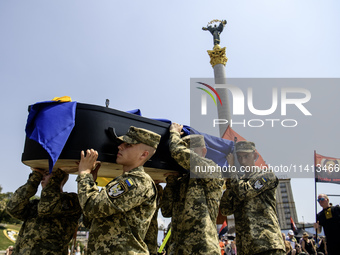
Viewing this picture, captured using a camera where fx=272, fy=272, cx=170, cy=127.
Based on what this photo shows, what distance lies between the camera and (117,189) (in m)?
2.27

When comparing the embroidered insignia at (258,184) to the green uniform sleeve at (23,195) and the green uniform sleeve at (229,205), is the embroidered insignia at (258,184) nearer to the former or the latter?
the green uniform sleeve at (229,205)

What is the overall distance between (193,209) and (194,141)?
0.81m

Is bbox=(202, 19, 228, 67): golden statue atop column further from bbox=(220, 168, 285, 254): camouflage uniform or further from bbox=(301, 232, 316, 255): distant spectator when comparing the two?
bbox=(220, 168, 285, 254): camouflage uniform

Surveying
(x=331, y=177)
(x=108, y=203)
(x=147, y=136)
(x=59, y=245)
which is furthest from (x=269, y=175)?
(x=331, y=177)

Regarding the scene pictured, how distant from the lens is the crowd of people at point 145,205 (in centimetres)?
226

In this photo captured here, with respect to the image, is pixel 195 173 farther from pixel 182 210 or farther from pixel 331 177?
pixel 331 177

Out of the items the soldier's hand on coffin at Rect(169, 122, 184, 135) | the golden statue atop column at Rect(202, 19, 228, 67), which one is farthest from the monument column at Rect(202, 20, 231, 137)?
the soldier's hand on coffin at Rect(169, 122, 184, 135)

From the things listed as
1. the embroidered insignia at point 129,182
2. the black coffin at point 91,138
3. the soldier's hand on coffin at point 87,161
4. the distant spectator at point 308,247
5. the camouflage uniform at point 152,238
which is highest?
the black coffin at point 91,138

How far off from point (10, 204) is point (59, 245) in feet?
2.54

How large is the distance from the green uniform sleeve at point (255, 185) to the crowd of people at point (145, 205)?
0.04ft

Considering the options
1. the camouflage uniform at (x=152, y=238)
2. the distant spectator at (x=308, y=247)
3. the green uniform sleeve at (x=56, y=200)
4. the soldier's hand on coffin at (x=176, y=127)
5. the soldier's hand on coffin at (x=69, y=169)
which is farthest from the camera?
the distant spectator at (x=308, y=247)

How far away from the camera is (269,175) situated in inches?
137

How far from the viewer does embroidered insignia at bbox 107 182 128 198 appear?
7.38ft

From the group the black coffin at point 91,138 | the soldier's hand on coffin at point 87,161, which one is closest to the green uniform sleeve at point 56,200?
the black coffin at point 91,138
